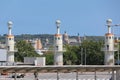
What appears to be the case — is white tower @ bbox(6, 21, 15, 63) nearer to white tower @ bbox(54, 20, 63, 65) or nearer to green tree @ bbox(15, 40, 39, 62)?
white tower @ bbox(54, 20, 63, 65)

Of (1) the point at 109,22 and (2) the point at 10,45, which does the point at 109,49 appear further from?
(2) the point at 10,45

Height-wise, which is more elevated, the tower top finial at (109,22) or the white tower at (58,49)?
the tower top finial at (109,22)

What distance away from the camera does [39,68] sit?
2233 inches

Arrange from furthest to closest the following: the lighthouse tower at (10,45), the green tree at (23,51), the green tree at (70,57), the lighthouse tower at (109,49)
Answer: the green tree at (23,51) < the green tree at (70,57) < the lighthouse tower at (10,45) < the lighthouse tower at (109,49)

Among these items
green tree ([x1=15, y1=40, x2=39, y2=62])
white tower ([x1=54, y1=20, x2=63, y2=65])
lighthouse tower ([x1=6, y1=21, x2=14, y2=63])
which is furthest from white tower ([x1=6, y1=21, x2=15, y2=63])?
green tree ([x1=15, y1=40, x2=39, y2=62])

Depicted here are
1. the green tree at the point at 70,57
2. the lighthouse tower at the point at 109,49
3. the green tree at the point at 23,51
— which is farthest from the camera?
the green tree at the point at 23,51

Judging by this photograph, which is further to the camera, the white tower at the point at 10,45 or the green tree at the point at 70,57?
the green tree at the point at 70,57

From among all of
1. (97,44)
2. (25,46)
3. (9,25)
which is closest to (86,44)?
(97,44)

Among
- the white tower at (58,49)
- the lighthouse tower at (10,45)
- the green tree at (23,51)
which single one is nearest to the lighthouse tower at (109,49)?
the white tower at (58,49)

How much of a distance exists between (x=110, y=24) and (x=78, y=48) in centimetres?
2982

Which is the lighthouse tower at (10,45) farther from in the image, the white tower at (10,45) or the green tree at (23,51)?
the green tree at (23,51)

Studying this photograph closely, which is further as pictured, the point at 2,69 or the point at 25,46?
the point at 25,46

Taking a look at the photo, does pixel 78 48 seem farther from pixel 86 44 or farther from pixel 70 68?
pixel 70 68

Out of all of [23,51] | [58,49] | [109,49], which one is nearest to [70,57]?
[23,51]
